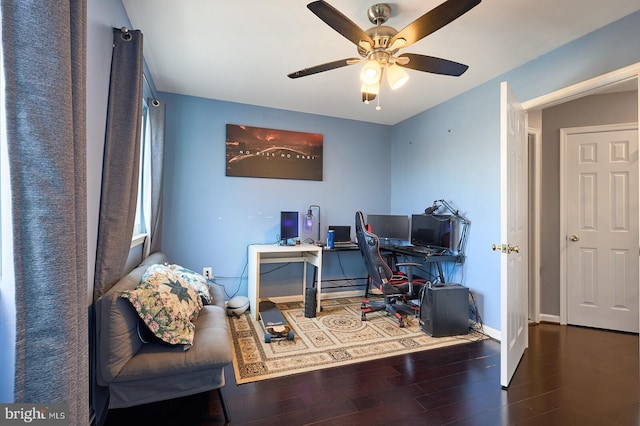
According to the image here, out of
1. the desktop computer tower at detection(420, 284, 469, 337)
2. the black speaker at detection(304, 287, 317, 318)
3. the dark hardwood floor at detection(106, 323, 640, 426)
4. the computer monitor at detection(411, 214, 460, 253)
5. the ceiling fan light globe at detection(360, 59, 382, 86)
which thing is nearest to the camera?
the dark hardwood floor at detection(106, 323, 640, 426)

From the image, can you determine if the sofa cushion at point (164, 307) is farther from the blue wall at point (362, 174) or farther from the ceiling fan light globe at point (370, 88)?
the ceiling fan light globe at point (370, 88)

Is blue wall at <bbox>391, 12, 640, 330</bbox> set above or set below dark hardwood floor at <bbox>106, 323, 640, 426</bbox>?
above

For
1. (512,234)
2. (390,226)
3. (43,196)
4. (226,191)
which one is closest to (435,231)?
(390,226)

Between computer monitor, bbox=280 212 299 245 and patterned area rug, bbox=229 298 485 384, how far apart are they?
913 mm

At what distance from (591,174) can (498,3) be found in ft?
8.19

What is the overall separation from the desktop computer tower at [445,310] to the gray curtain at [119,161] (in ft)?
8.69

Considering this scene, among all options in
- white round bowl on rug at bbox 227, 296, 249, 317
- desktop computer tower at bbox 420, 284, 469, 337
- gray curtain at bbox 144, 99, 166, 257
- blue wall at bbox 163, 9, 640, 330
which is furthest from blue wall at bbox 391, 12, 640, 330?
gray curtain at bbox 144, 99, 166, 257

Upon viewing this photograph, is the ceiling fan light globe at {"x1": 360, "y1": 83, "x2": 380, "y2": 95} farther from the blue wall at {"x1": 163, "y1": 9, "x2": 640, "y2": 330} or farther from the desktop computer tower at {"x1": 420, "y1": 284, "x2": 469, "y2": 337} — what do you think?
the desktop computer tower at {"x1": 420, "y1": 284, "x2": 469, "y2": 337}

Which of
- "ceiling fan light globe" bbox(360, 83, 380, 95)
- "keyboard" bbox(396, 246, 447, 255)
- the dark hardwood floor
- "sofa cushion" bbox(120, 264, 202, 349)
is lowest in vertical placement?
the dark hardwood floor

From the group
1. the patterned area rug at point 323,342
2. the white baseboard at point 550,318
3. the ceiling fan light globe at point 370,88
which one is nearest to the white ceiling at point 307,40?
the ceiling fan light globe at point 370,88

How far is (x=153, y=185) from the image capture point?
2982 millimetres

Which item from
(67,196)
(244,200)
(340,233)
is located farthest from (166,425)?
(340,233)

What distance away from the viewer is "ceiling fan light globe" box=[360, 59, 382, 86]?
188cm

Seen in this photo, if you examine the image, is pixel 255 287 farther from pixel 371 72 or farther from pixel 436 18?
pixel 436 18
